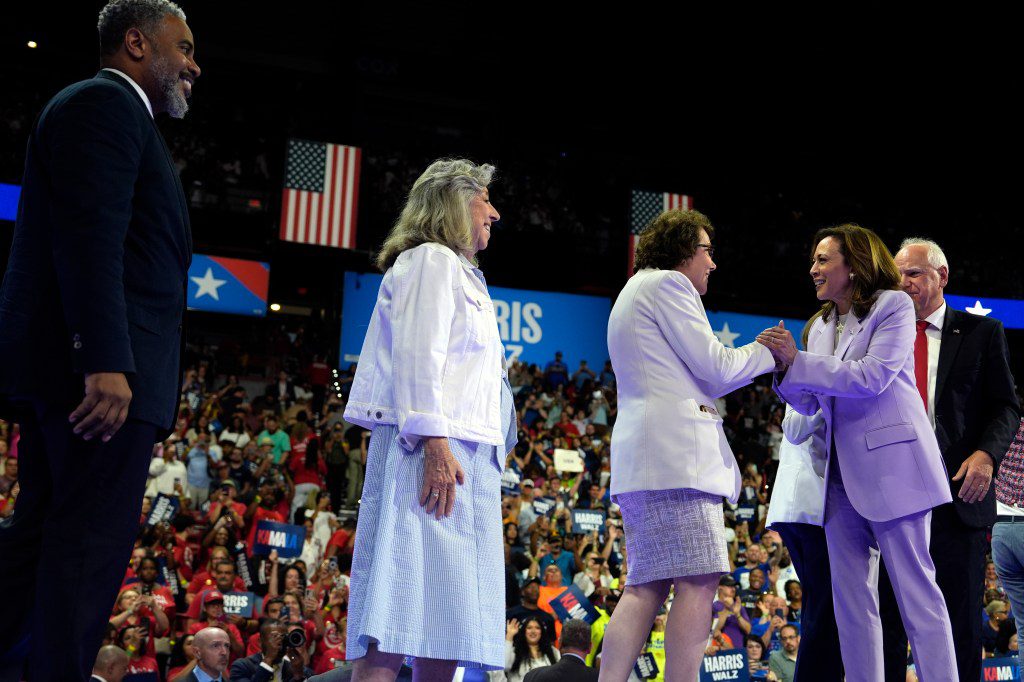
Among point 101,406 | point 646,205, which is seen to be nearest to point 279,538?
point 101,406

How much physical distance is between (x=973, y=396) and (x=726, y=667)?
10.1 feet

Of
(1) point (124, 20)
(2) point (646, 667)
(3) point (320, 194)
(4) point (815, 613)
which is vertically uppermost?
(3) point (320, 194)

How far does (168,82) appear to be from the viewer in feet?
7.24

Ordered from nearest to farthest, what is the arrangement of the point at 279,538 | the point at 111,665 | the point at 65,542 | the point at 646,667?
the point at 65,542
the point at 111,665
the point at 646,667
the point at 279,538

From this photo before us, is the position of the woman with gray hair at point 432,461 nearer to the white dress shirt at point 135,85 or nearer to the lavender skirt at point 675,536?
the lavender skirt at point 675,536

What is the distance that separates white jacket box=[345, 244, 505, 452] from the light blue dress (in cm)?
7

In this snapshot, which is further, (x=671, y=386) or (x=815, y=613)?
(x=815, y=613)

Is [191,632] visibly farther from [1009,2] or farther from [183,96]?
[1009,2]

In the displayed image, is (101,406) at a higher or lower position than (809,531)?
higher

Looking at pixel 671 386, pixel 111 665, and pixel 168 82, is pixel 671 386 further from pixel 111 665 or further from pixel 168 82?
pixel 111 665

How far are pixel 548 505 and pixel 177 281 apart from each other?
755 cm

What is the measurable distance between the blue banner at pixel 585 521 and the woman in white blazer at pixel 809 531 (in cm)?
570

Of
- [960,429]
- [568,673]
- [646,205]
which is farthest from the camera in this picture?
[646,205]

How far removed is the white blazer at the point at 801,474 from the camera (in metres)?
3.08
